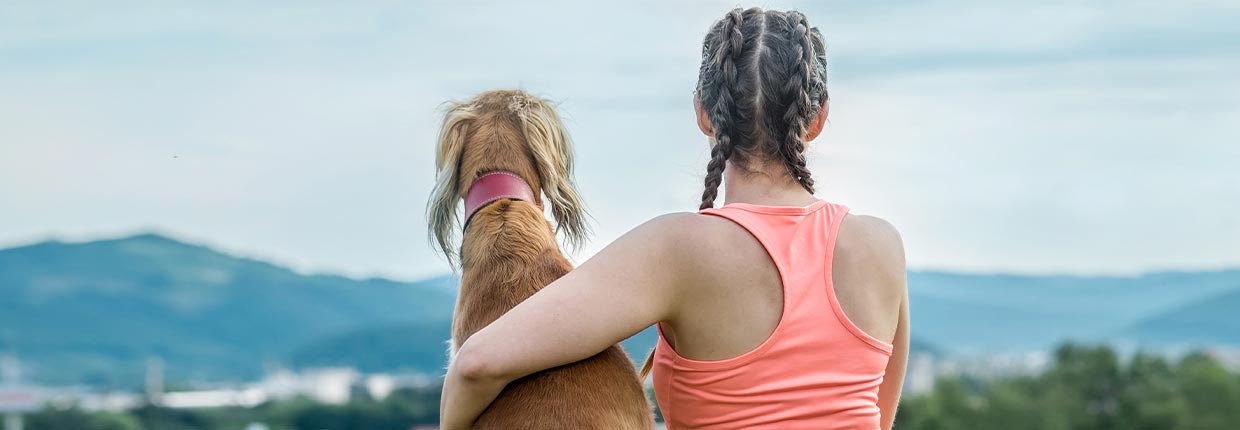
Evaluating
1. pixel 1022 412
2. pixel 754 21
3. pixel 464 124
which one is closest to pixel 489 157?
pixel 464 124

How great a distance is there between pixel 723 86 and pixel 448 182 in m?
1.43

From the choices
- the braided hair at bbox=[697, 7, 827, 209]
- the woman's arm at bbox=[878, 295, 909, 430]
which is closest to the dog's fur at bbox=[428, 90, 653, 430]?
the woman's arm at bbox=[878, 295, 909, 430]

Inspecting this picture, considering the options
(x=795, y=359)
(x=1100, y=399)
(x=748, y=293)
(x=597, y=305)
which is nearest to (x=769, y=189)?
(x=748, y=293)

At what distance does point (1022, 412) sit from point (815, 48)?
299ft

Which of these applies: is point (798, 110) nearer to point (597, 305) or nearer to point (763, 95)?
point (763, 95)

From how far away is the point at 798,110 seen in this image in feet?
9.79

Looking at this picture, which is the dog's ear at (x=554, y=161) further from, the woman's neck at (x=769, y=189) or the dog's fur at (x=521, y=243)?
the woman's neck at (x=769, y=189)

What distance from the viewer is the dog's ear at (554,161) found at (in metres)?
4.22

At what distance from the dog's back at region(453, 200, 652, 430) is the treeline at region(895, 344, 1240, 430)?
8254cm

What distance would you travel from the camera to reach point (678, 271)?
278 centimetres

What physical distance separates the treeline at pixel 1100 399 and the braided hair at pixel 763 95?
83.2 m

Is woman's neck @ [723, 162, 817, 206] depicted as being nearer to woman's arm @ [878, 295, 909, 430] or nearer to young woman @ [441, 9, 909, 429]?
young woman @ [441, 9, 909, 429]

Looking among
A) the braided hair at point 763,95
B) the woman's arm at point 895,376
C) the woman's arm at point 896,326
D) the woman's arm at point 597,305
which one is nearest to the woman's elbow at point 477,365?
the woman's arm at point 597,305

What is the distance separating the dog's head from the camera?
417cm
